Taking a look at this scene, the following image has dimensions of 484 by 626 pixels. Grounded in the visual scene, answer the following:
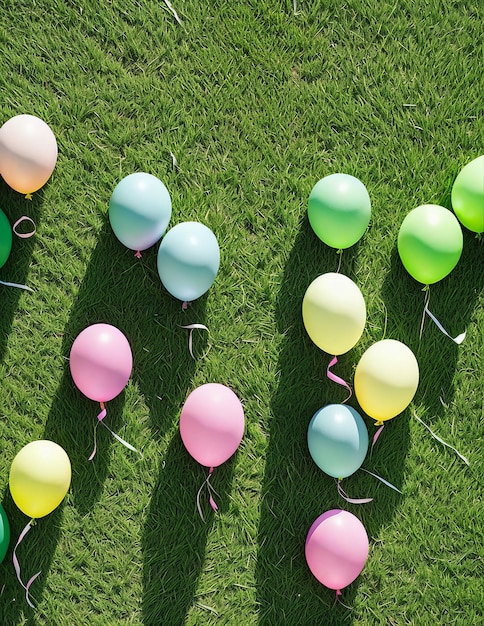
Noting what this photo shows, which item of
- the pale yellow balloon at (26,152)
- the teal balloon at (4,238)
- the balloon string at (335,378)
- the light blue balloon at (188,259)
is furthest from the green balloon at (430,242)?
the teal balloon at (4,238)

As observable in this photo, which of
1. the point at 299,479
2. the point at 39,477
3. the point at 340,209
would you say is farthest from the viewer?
the point at 299,479

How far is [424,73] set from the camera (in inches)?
94.9

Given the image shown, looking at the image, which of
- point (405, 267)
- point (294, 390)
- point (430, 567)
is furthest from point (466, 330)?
point (430, 567)

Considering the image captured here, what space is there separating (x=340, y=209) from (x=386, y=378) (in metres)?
0.53

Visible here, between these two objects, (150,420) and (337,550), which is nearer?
(337,550)

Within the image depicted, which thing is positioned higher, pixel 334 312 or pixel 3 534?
pixel 334 312

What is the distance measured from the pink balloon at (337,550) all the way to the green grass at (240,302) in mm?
107

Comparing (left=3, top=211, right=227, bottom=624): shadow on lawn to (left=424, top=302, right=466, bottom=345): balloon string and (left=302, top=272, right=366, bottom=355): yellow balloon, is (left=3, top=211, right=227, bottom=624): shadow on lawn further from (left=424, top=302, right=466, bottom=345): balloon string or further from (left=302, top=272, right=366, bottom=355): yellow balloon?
(left=424, top=302, right=466, bottom=345): balloon string

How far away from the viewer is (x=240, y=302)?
2291mm

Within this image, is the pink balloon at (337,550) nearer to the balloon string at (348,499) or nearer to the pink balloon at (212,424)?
the balloon string at (348,499)

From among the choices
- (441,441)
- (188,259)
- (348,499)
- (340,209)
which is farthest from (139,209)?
(441,441)

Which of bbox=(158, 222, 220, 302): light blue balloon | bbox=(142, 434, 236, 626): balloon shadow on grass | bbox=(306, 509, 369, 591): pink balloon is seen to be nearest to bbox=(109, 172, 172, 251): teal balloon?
bbox=(158, 222, 220, 302): light blue balloon

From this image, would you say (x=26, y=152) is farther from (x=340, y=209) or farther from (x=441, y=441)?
(x=441, y=441)

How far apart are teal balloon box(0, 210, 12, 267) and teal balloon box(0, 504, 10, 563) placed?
2.54ft
